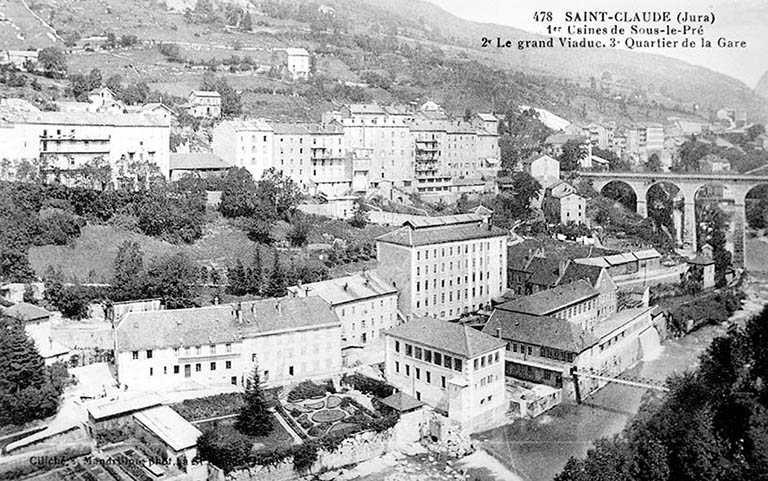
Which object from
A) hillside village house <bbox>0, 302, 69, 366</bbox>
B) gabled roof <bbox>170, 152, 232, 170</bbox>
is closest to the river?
hillside village house <bbox>0, 302, 69, 366</bbox>

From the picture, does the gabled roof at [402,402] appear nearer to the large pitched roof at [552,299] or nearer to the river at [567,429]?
the river at [567,429]

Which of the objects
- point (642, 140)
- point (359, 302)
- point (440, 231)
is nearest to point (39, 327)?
point (359, 302)

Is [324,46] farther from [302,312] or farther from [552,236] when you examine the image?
[302,312]

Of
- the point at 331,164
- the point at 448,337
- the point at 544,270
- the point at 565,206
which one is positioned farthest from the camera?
the point at 565,206

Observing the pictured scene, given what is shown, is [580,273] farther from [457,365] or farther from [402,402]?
[402,402]

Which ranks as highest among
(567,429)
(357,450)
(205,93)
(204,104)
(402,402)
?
(205,93)
